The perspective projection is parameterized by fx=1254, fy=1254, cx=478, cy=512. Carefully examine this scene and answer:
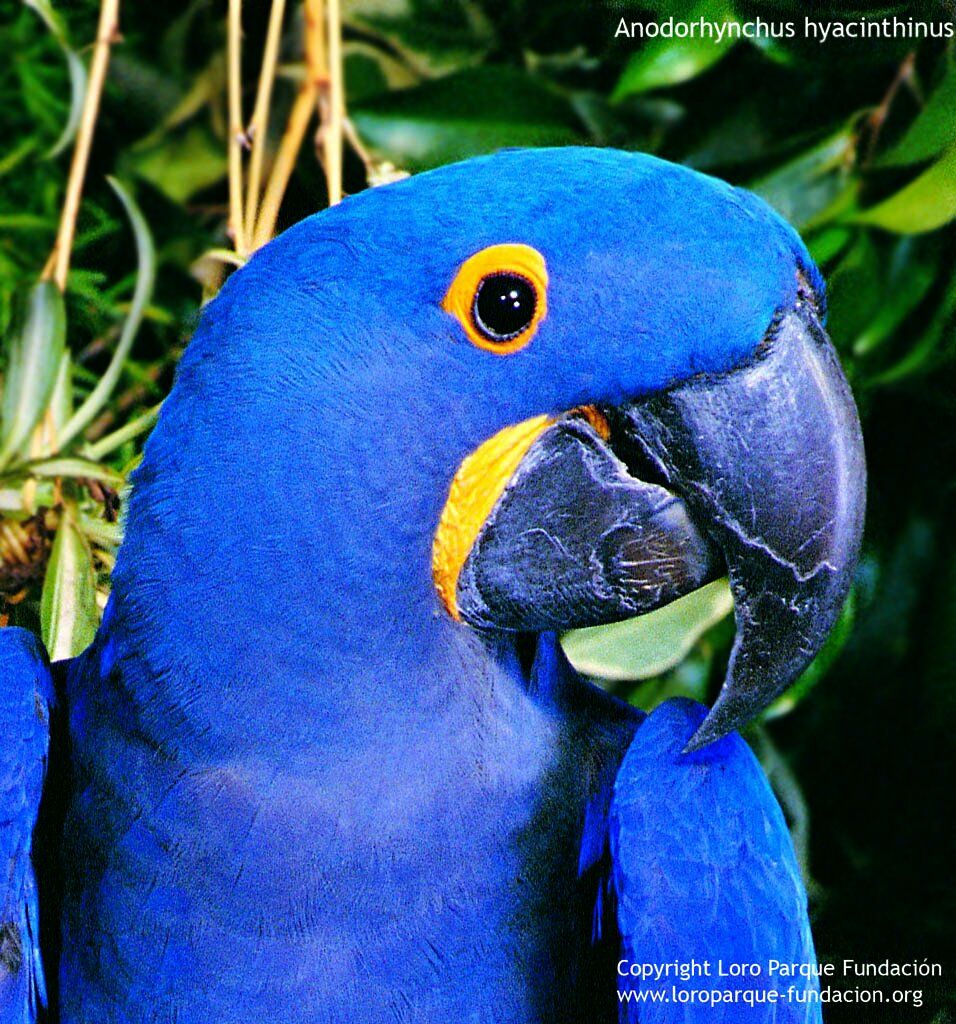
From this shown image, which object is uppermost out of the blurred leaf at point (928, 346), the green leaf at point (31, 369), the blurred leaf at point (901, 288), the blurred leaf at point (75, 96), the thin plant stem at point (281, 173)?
the blurred leaf at point (75, 96)

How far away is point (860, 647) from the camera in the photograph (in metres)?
1.71

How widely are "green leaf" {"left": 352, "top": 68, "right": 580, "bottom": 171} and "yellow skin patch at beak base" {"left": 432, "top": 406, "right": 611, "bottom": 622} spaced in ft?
2.54

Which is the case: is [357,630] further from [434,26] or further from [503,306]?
[434,26]

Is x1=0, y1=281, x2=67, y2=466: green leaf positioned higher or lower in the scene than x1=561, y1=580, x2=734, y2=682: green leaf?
higher

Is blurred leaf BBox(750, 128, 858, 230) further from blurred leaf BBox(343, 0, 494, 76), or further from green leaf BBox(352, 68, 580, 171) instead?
blurred leaf BBox(343, 0, 494, 76)

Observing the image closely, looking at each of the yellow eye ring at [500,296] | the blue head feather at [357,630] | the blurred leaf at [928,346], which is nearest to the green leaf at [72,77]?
the blue head feather at [357,630]

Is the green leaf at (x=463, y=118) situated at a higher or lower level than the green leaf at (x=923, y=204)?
higher

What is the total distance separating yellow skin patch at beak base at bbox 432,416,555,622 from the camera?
2.75 feet

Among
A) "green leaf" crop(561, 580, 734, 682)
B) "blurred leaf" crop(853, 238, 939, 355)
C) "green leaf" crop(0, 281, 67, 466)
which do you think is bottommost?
"green leaf" crop(561, 580, 734, 682)

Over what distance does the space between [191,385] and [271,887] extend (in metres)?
0.36

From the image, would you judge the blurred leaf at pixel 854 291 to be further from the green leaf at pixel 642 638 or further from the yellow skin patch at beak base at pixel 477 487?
the yellow skin patch at beak base at pixel 477 487

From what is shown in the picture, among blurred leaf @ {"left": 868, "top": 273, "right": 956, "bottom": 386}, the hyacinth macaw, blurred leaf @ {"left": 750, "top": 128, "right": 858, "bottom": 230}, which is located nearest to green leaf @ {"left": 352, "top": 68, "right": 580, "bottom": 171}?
blurred leaf @ {"left": 750, "top": 128, "right": 858, "bottom": 230}

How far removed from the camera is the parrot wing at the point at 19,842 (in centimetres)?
92

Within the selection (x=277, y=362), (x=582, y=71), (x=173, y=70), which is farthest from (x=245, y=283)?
(x=173, y=70)
